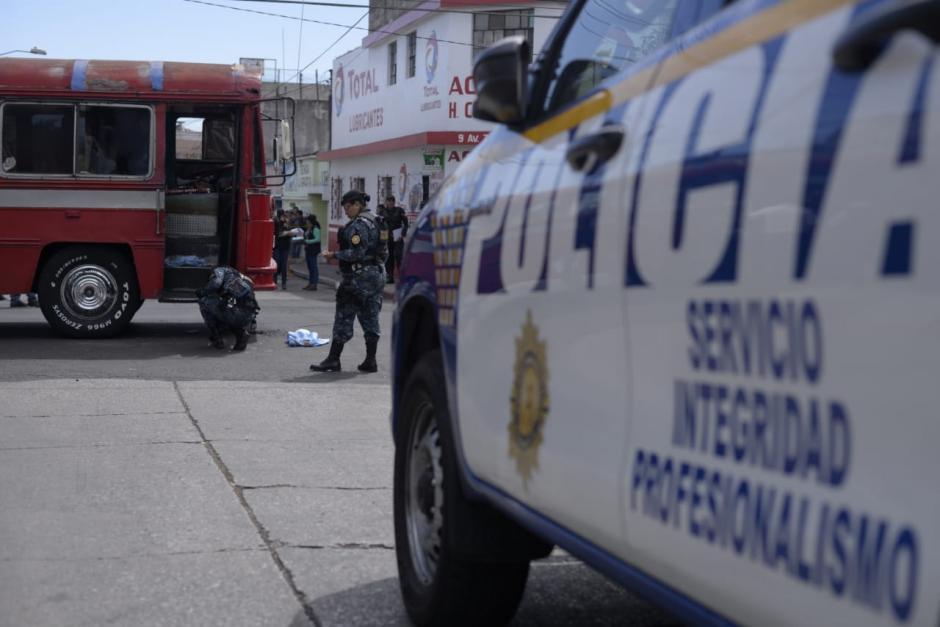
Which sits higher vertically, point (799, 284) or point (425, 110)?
point (425, 110)

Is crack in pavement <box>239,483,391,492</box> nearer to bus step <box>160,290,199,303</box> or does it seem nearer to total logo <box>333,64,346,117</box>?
bus step <box>160,290,199,303</box>

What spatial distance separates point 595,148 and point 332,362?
971 centimetres

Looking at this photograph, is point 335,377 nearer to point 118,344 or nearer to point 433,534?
point 118,344

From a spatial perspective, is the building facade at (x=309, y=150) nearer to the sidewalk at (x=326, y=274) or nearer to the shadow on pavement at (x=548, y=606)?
the sidewalk at (x=326, y=274)

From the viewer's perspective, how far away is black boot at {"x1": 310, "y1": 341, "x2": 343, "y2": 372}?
492 inches

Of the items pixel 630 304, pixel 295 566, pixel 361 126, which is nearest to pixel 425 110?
pixel 361 126

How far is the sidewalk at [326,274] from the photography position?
2827 cm

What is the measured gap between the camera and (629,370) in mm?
2742

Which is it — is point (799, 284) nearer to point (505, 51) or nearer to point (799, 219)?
point (799, 219)

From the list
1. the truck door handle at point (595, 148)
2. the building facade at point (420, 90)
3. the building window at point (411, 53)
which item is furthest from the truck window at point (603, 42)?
the building window at point (411, 53)

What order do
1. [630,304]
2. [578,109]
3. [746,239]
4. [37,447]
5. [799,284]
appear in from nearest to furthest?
[799,284]
[746,239]
[630,304]
[578,109]
[37,447]

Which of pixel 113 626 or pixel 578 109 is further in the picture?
pixel 113 626

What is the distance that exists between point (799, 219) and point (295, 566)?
3.57 meters

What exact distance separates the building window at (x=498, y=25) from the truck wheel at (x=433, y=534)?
2661 centimetres
